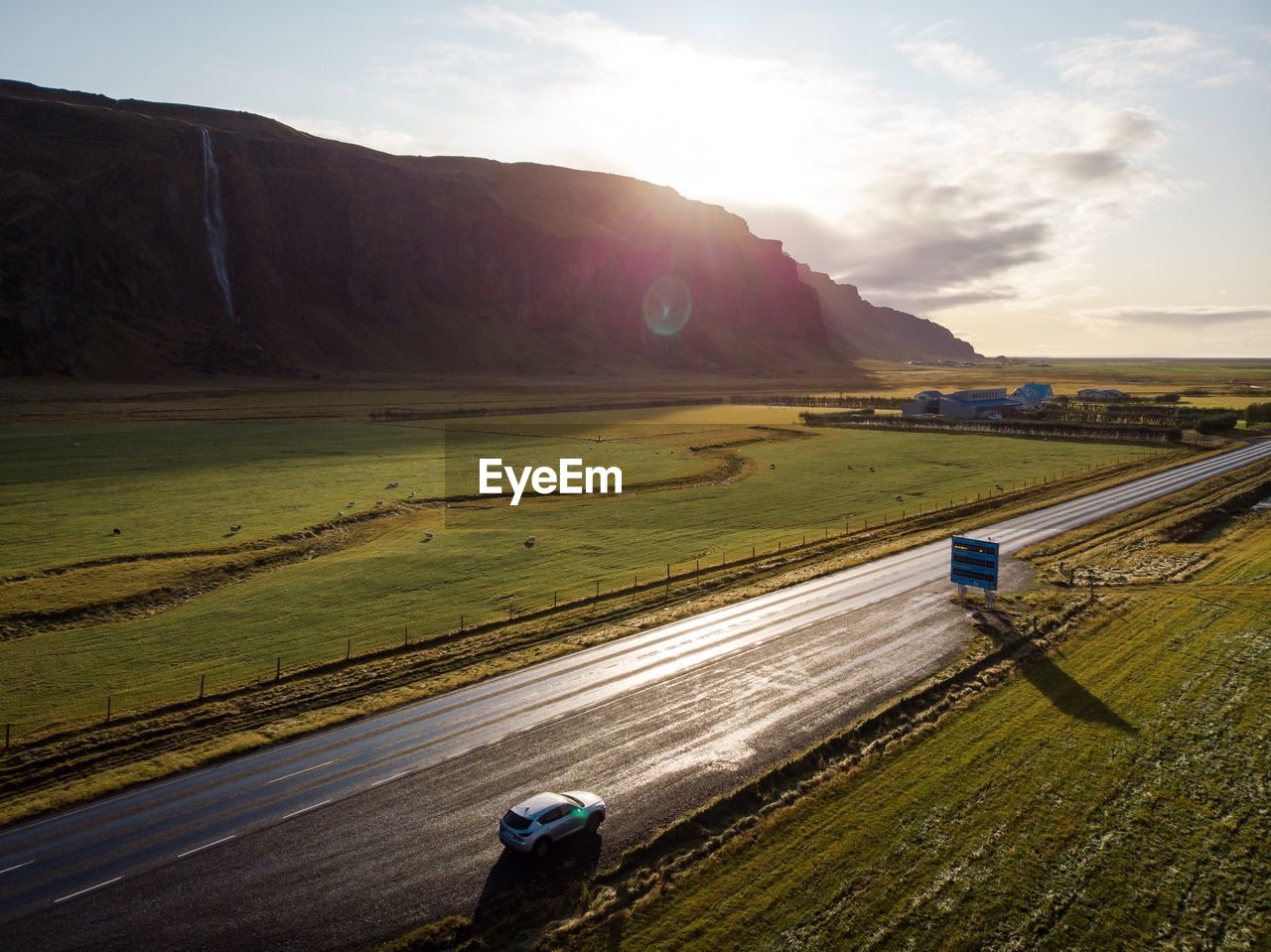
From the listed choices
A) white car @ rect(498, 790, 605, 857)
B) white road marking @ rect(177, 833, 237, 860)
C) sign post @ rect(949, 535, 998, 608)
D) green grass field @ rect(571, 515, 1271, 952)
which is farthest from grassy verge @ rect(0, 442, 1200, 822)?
green grass field @ rect(571, 515, 1271, 952)

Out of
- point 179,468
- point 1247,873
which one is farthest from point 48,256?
point 1247,873

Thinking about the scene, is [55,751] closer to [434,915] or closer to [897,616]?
[434,915]

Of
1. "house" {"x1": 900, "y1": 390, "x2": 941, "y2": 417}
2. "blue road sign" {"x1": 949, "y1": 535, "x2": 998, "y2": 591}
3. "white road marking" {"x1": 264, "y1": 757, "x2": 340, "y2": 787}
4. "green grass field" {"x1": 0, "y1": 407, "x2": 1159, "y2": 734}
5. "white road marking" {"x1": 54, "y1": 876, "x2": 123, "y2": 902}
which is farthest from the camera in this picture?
"house" {"x1": 900, "y1": 390, "x2": 941, "y2": 417}

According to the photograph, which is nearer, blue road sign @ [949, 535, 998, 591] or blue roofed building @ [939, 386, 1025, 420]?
blue road sign @ [949, 535, 998, 591]

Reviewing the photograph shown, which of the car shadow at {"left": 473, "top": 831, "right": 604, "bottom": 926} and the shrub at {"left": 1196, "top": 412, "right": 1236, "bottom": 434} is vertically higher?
the shrub at {"left": 1196, "top": 412, "right": 1236, "bottom": 434}

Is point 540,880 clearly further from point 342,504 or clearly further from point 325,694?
point 342,504

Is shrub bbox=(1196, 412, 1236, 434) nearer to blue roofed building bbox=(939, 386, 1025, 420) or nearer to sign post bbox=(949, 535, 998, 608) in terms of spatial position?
blue roofed building bbox=(939, 386, 1025, 420)
